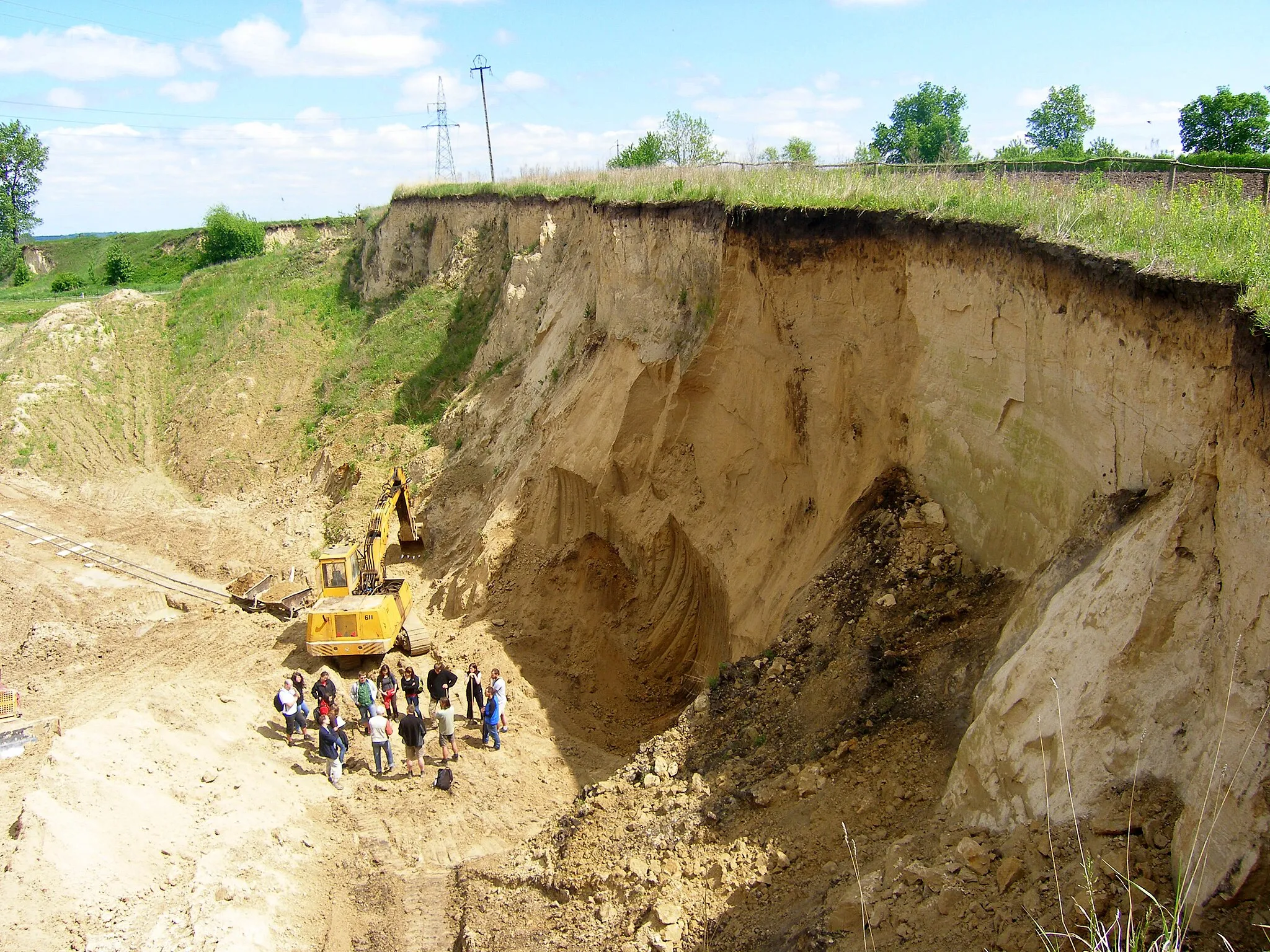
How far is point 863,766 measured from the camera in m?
8.34

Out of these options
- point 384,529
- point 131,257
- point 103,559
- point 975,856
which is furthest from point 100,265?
point 975,856

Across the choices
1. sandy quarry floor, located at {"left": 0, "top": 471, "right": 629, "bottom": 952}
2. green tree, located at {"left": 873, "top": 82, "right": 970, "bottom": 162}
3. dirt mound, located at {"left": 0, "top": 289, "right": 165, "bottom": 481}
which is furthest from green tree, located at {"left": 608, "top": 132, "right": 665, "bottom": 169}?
sandy quarry floor, located at {"left": 0, "top": 471, "right": 629, "bottom": 952}

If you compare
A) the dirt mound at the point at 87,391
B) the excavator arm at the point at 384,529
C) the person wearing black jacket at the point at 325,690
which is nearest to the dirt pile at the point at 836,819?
the person wearing black jacket at the point at 325,690

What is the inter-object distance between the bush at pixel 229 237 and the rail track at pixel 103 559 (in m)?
30.6

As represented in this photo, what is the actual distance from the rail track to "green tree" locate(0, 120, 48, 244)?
184 ft

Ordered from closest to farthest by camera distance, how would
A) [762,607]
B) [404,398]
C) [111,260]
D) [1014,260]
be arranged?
[1014,260], [762,607], [404,398], [111,260]

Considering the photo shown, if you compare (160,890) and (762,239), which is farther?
(762,239)

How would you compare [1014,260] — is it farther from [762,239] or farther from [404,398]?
[404,398]

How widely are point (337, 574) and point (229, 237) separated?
42230 millimetres

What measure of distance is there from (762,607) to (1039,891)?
626cm

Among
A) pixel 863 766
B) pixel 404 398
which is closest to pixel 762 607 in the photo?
pixel 863 766

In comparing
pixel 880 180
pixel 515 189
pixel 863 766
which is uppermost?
pixel 515 189

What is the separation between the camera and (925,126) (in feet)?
121

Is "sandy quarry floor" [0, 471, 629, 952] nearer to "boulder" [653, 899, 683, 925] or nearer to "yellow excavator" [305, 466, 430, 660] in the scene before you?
"yellow excavator" [305, 466, 430, 660]
